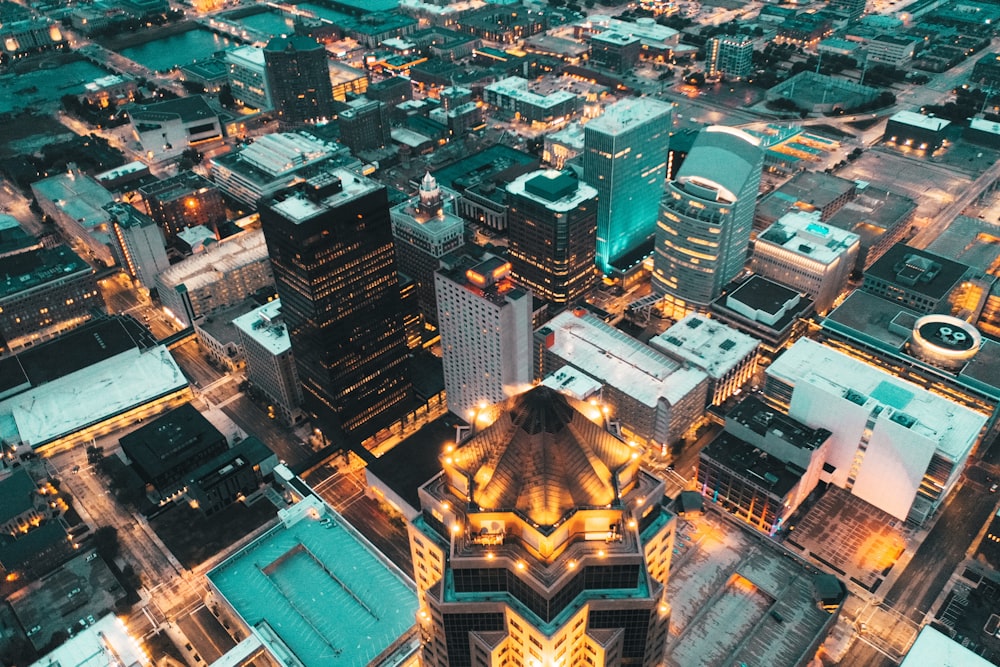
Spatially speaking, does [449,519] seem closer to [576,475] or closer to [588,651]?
[576,475]

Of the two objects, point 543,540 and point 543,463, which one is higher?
point 543,463

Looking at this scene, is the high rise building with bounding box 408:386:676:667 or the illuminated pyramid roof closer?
the illuminated pyramid roof

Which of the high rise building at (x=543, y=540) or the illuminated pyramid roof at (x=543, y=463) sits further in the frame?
the high rise building at (x=543, y=540)

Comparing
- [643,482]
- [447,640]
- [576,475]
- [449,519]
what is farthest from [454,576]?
[643,482]
